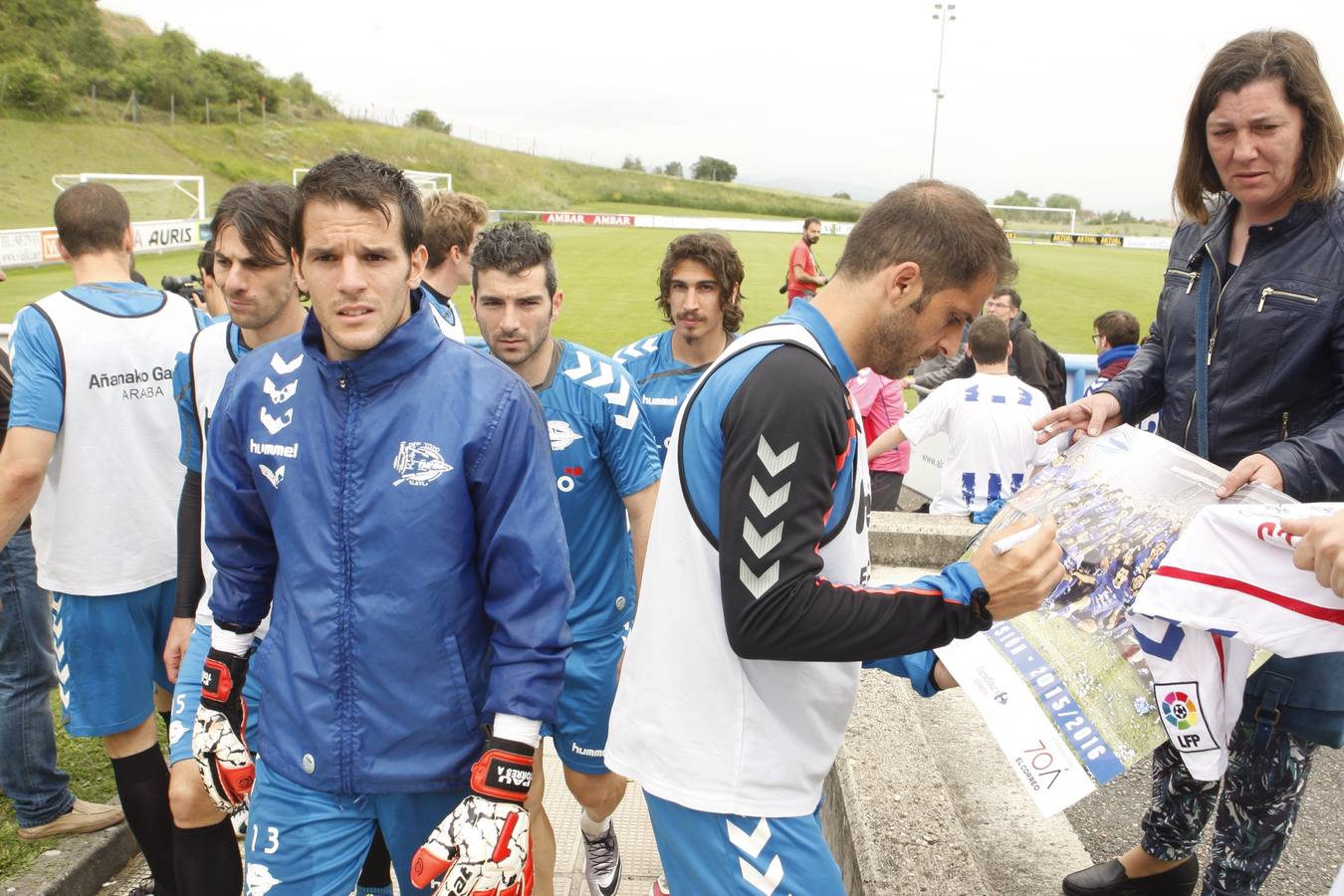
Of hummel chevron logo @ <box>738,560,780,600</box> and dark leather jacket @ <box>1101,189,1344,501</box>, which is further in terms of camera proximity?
dark leather jacket @ <box>1101,189,1344,501</box>

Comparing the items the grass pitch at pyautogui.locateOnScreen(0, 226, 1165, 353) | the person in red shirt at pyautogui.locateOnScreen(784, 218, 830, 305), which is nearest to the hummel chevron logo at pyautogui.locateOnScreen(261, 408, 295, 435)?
the grass pitch at pyautogui.locateOnScreen(0, 226, 1165, 353)

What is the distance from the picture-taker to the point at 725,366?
1915mm

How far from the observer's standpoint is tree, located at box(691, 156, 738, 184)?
309 feet

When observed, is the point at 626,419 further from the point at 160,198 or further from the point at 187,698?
the point at 160,198

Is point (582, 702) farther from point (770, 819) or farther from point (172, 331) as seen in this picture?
point (172, 331)

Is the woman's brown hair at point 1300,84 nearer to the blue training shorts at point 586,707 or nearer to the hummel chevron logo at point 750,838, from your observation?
the hummel chevron logo at point 750,838

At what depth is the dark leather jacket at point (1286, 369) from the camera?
250 cm

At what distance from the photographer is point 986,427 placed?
5.89m

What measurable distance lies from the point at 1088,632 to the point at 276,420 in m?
2.01

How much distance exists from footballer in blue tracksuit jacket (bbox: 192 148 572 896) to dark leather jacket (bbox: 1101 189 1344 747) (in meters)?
1.87

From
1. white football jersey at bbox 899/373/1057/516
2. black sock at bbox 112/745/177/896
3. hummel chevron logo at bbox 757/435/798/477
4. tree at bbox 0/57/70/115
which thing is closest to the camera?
hummel chevron logo at bbox 757/435/798/477

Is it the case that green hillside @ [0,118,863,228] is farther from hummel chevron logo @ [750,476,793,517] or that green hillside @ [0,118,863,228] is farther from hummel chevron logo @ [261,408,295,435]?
hummel chevron logo @ [750,476,793,517]

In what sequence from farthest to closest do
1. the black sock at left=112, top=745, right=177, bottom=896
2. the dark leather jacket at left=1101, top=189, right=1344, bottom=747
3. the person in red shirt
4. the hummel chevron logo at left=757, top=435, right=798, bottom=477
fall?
1. the person in red shirt
2. the black sock at left=112, top=745, right=177, bottom=896
3. the dark leather jacket at left=1101, top=189, right=1344, bottom=747
4. the hummel chevron logo at left=757, top=435, right=798, bottom=477

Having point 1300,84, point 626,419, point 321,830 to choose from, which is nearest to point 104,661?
point 321,830
